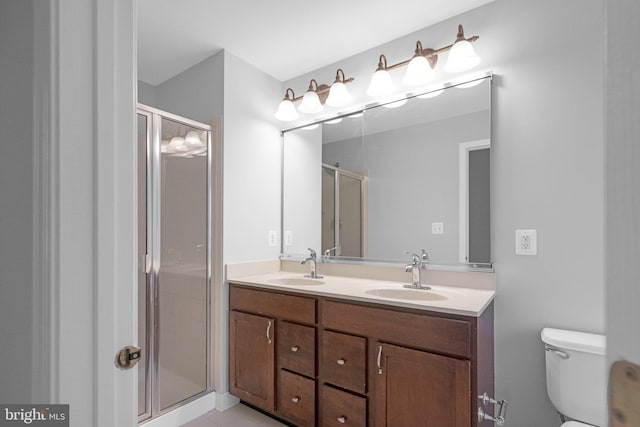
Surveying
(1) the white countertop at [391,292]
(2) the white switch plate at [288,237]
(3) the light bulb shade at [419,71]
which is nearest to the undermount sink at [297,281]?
(1) the white countertop at [391,292]

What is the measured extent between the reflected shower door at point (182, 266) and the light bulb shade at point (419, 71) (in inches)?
56.2

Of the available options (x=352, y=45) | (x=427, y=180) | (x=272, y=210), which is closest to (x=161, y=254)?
(x=272, y=210)

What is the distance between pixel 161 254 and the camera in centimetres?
193

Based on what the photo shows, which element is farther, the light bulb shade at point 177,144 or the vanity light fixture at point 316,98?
the vanity light fixture at point 316,98

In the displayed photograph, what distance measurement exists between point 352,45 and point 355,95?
1.06 feet

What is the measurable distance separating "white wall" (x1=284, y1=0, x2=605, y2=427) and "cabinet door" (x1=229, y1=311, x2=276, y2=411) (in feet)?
4.19

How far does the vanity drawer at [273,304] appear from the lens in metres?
1.76

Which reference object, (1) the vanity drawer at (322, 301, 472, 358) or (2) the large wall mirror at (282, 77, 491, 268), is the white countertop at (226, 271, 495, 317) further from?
(2) the large wall mirror at (282, 77, 491, 268)

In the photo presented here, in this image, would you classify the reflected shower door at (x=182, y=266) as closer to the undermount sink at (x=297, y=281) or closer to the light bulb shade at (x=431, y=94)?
the undermount sink at (x=297, y=281)

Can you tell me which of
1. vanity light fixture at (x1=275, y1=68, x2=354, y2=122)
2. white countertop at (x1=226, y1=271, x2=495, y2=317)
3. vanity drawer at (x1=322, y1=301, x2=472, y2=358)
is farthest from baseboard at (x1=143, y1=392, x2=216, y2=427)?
vanity light fixture at (x1=275, y1=68, x2=354, y2=122)

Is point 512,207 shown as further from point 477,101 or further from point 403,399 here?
point 403,399

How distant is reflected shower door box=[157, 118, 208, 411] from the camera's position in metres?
1.95

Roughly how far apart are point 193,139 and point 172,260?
82cm

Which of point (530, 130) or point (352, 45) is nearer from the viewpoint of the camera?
point (530, 130)
